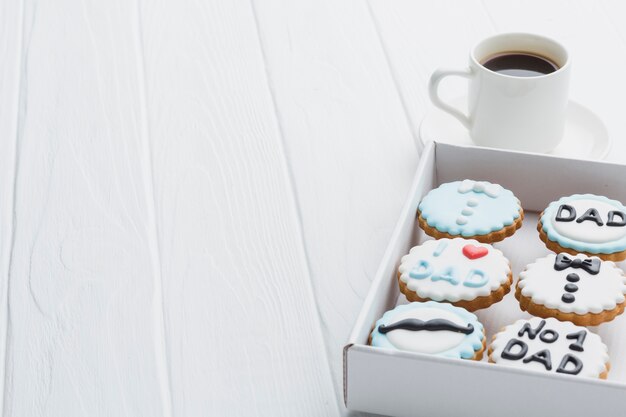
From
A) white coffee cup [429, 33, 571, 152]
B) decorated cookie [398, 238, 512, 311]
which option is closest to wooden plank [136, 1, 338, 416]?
decorated cookie [398, 238, 512, 311]

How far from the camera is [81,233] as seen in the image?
1.07m

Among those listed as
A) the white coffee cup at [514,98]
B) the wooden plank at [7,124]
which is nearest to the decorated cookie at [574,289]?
the white coffee cup at [514,98]

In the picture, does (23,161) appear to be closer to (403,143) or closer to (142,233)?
(142,233)

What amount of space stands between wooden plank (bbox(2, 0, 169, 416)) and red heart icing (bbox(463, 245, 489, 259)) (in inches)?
12.1

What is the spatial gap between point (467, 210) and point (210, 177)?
1.08ft

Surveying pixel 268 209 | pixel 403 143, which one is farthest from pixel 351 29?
pixel 268 209

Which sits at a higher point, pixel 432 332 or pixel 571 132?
pixel 571 132

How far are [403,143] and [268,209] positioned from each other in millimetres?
210

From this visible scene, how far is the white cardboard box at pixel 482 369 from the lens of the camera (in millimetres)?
746

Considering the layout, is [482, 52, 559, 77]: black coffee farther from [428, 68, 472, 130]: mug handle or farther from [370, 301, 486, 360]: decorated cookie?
[370, 301, 486, 360]: decorated cookie

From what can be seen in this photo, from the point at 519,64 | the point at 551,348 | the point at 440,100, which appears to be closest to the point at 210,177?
the point at 440,100

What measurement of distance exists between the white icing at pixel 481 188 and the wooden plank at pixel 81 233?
13.4 inches

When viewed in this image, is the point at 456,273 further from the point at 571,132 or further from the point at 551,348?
the point at 571,132

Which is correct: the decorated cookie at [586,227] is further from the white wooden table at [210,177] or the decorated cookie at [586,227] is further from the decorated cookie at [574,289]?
the white wooden table at [210,177]
